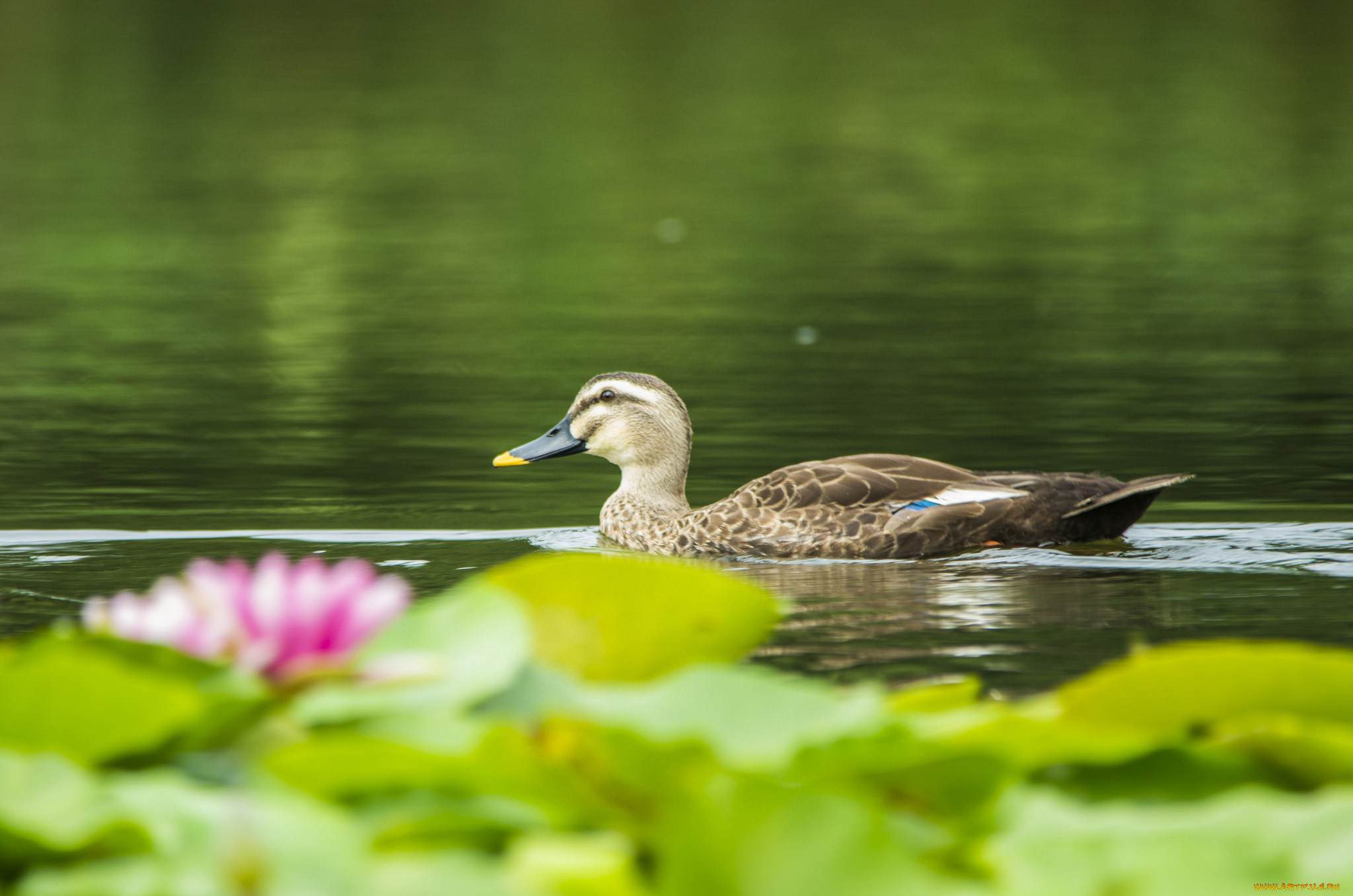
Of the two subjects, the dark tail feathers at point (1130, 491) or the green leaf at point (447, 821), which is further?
the dark tail feathers at point (1130, 491)

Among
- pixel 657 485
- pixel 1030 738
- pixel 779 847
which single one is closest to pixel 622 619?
pixel 1030 738

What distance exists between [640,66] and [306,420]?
41.5 m

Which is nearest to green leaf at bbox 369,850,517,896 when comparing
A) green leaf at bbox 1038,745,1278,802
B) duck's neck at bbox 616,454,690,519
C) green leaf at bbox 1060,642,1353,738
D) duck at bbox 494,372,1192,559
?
green leaf at bbox 1038,745,1278,802

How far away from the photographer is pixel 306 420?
548 inches

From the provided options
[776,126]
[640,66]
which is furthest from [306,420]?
[640,66]

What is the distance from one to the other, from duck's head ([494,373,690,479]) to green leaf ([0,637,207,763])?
28.0 ft

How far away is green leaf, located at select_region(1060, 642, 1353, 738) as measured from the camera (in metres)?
2.32

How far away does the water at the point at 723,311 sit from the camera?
899 centimetres

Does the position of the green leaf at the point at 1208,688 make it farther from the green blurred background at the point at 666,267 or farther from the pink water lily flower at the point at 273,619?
the green blurred background at the point at 666,267

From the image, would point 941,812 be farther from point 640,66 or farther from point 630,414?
point 640,66

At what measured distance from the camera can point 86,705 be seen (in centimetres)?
214

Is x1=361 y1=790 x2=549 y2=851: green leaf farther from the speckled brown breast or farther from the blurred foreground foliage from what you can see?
the speckled brown breast

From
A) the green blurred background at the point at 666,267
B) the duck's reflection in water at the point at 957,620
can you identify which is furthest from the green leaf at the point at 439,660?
the green blurred background at the point at 666,267

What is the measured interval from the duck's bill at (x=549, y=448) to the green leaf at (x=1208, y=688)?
27.0ft
